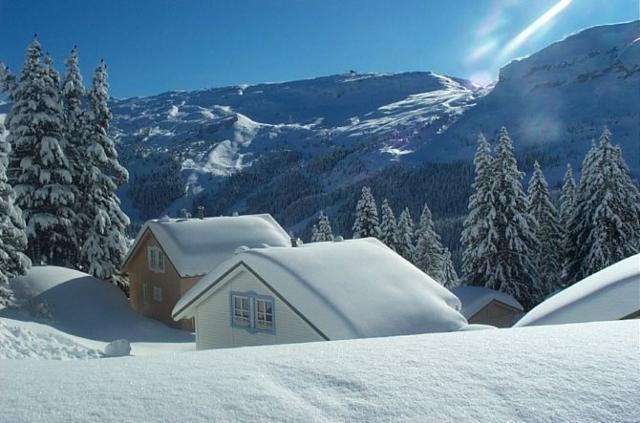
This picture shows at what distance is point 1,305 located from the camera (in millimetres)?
24281

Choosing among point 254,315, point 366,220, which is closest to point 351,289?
point 254,315

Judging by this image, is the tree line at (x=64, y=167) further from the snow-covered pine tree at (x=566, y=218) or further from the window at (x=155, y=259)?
the snow-covered pine tree at (x=566, y=218)

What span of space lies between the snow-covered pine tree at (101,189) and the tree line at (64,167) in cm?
5

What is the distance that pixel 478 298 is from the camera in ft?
103

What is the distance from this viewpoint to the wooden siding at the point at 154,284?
101 feet

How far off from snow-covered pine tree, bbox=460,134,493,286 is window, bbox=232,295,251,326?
20.9 meters

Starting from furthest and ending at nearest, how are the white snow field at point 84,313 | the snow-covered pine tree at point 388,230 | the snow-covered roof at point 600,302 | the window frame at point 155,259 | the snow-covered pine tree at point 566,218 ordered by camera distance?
the snow-covered pine tree at point 388,230
the snow-covered pine tree at point 566,218
the window frame at point 155,259
the white snow field at point 84,313
the snow-covered roof at point 600,302

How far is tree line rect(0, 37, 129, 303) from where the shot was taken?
29.4 metres

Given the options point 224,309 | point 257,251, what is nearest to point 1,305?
point 224,309

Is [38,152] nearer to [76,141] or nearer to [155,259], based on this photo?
[76,141]

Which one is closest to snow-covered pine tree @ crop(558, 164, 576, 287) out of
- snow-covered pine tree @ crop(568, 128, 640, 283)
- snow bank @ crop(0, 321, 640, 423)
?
snow-covered pine tree @ crop(568, 128, 640, 283)

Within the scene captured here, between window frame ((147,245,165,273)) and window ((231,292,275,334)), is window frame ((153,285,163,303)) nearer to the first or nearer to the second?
window frame ((147,245,165,273))

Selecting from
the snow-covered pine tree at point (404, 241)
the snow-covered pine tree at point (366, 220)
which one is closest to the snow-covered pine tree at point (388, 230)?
the snow-covered pine tree at point (404, 241)

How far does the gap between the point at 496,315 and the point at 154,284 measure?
21.0 m
